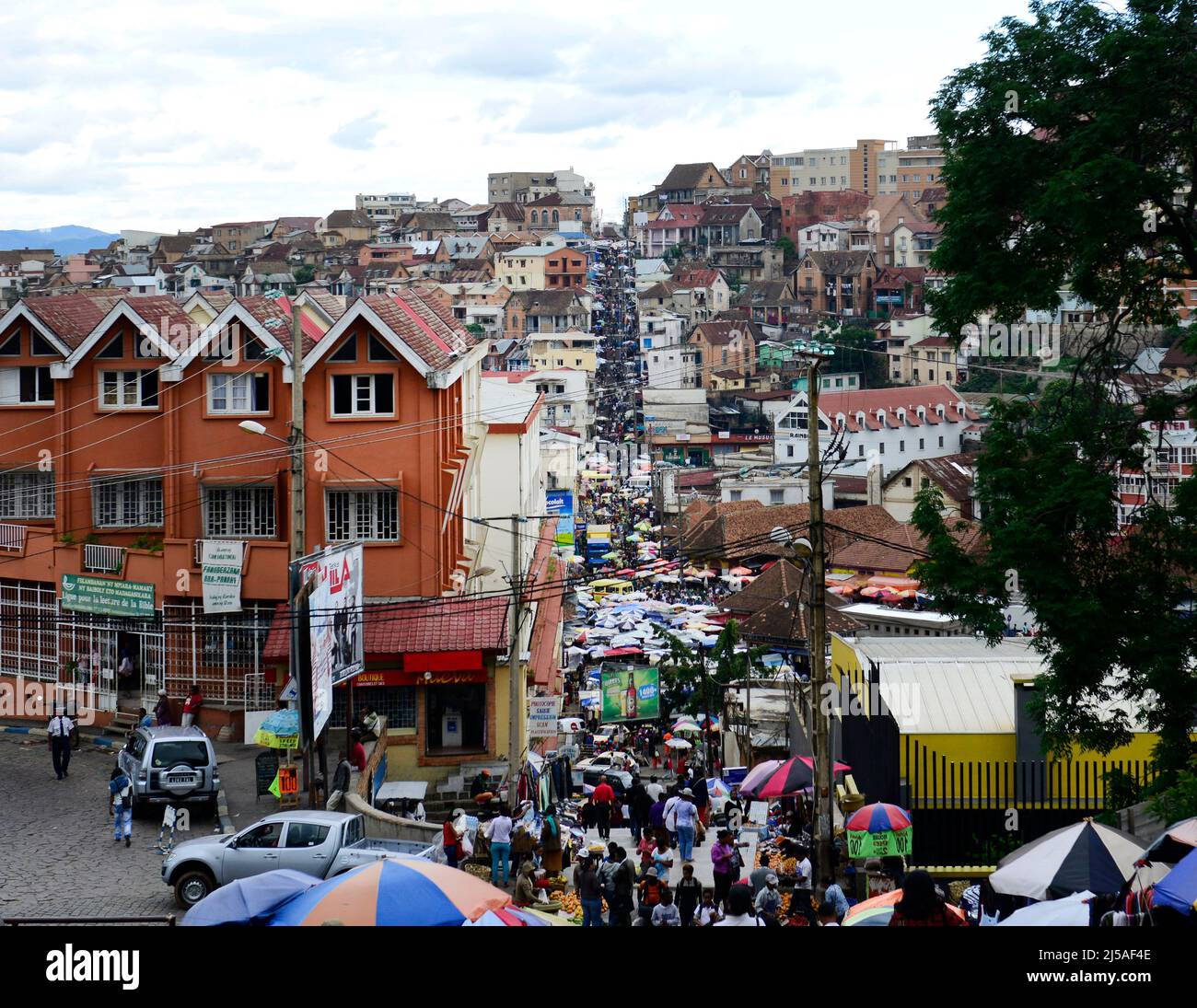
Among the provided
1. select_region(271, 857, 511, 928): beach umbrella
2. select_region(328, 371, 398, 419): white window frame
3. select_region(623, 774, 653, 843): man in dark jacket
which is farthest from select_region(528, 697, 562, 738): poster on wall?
select_region(271, 857, 511, 928): beach umbrella

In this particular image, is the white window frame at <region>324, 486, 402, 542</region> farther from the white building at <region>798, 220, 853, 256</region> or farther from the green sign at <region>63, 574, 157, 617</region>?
the white building at <region>798, 220, 853, 256</region>

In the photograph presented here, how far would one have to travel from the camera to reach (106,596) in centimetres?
3022

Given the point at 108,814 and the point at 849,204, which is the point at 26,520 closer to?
the point at 108,814

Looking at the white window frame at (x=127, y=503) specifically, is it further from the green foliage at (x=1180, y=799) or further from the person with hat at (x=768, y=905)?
the green foliage at (x=1180, y=799)

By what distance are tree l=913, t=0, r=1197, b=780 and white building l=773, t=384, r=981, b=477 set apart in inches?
3375

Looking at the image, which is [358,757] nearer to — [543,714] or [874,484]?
[543,714]

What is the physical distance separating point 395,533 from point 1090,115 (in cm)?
1691

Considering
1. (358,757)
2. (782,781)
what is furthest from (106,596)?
(782,781)

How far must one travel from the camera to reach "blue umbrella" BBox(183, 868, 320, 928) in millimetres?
13133

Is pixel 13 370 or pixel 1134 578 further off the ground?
pixel 13 370

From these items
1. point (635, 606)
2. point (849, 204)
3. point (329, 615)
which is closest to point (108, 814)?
point (329, 615)

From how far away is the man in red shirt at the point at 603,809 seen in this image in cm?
2517

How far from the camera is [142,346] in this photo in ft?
100

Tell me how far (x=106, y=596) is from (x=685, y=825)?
14.0 meters
